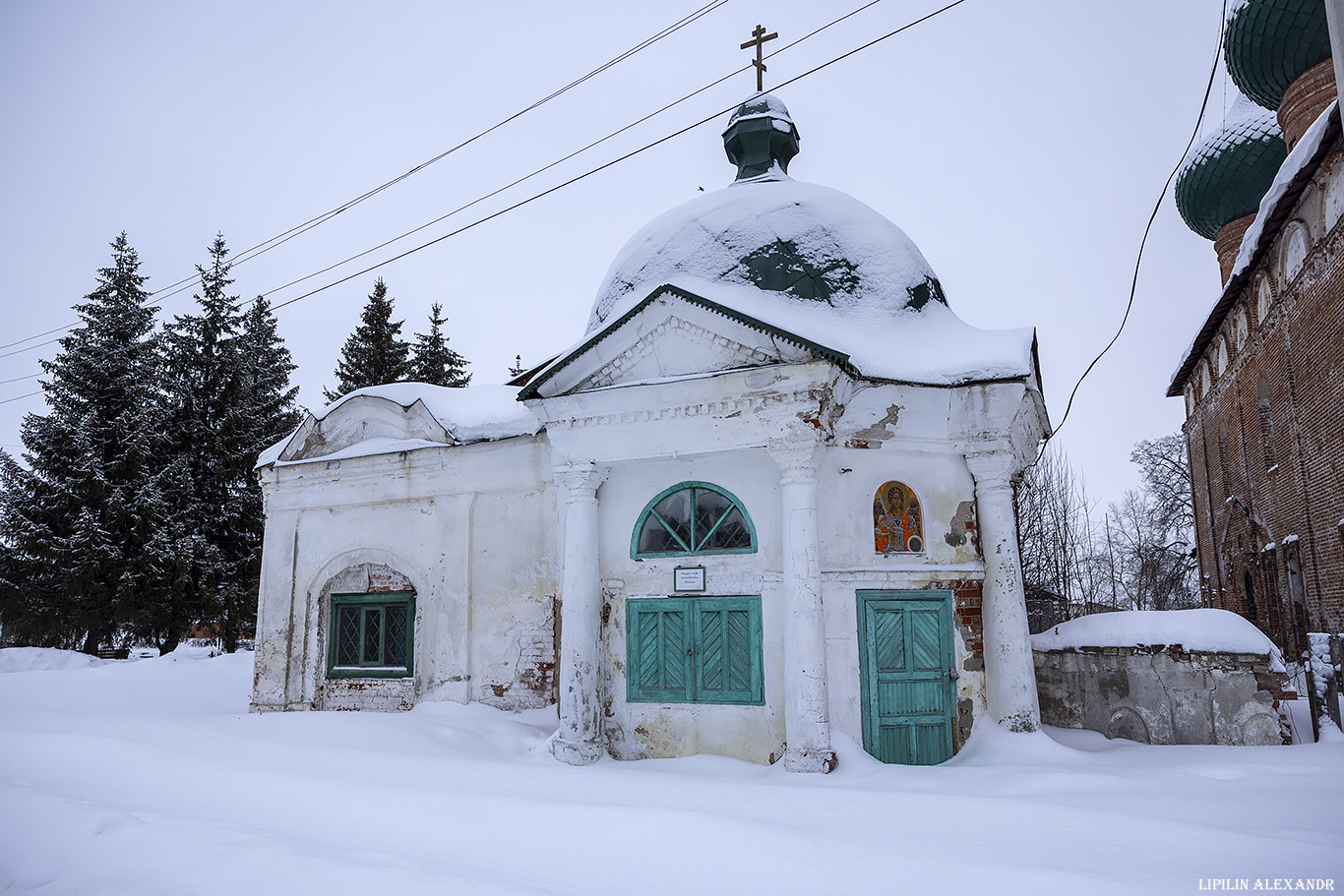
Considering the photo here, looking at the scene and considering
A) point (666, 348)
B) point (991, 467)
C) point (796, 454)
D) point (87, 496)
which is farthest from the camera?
point (87, 496)

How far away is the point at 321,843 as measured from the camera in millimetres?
5203

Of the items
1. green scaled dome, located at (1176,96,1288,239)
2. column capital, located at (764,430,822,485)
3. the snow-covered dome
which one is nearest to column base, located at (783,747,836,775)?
column capital, located at (764,430,822,485)

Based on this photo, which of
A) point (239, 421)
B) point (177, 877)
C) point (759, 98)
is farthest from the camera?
point (239, 421)

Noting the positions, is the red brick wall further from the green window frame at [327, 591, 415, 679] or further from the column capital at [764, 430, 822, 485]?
the green window frame at [327, 591, 415, 679]

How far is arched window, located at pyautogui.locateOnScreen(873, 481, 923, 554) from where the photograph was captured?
9.12 m

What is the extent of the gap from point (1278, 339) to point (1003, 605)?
36.5 ft

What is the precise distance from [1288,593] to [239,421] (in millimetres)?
27354

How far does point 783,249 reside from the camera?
10344 mm

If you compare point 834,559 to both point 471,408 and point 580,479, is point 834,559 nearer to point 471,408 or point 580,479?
point 580,479

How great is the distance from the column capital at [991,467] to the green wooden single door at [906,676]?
1311 millimetres

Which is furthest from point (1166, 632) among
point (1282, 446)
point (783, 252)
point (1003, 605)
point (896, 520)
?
point (1282, 446)

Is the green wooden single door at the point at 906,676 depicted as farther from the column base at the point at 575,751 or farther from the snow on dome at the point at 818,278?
the column base at the point at 575,751

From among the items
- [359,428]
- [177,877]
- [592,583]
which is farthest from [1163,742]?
[359,428]

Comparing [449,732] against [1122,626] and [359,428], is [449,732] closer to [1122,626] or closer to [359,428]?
[359,428]
